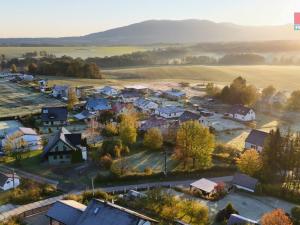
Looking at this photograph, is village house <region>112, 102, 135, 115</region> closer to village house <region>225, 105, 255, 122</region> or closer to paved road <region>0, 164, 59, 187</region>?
village house <region>225, 105, 255, 122</region>

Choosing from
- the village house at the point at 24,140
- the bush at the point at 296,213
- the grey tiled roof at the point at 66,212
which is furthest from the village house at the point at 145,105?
the grey tiled roof at the point at 66,212

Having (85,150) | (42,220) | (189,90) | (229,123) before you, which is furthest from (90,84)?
(42,220)

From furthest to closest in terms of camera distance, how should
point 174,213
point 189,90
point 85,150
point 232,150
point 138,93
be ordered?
point 189,90, point 138,93, point 232,150, point 85,150, point 174,213

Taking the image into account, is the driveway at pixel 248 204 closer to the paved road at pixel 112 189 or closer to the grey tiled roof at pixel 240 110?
the paved road at pixel 112 189

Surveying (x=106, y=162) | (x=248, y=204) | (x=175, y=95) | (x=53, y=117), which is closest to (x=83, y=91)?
(x=175, y=95)

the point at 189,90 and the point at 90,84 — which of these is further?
the point at 90,84

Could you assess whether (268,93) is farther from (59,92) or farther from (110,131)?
(59,92)

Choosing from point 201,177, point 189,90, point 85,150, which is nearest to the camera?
point 201,177

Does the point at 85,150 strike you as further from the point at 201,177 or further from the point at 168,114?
the point at 168,114
